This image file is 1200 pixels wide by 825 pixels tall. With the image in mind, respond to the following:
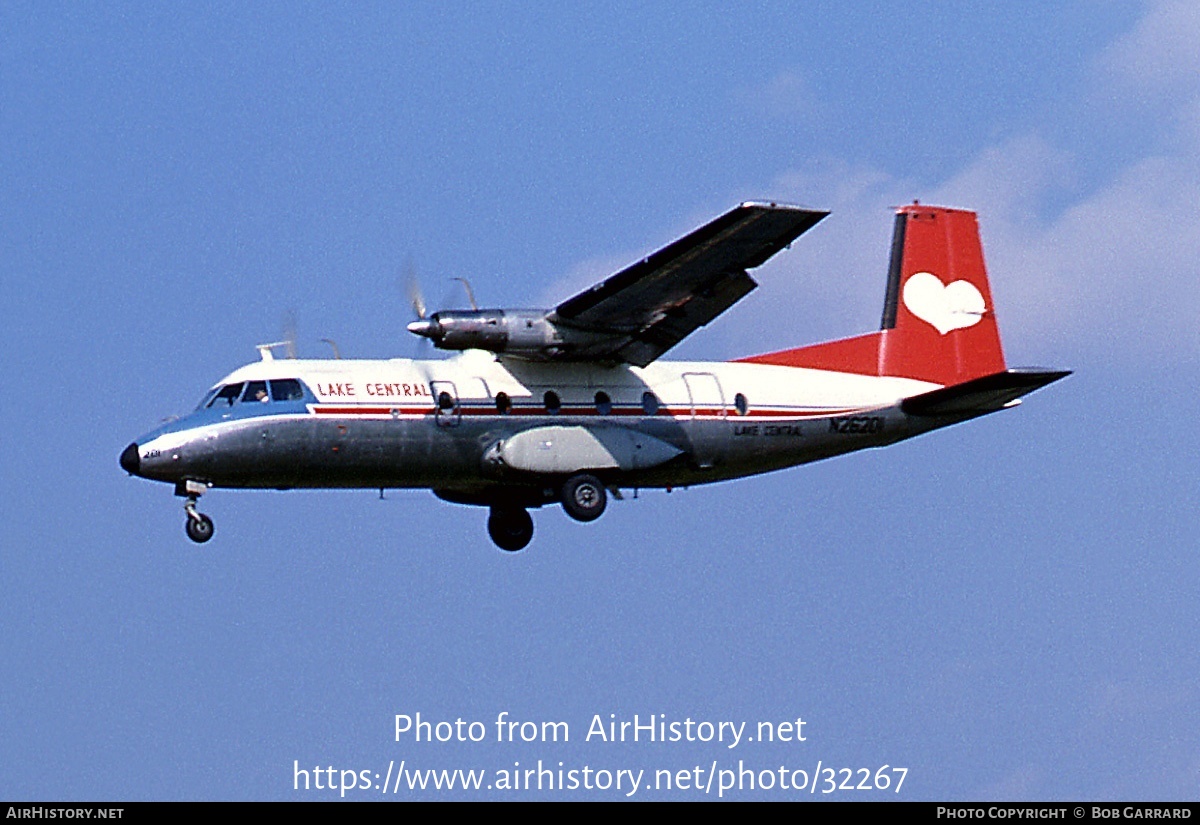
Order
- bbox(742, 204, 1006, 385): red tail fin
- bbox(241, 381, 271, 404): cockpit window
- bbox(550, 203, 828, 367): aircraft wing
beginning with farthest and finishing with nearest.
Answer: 1. bbox(742, 204, 1006, 385): red tail fin
2. bbox(241, 381, 271, 404): cockpit window
3. bbox(550, 203, 828, 367): aircraft wing

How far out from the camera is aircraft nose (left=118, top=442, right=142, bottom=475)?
2480cm

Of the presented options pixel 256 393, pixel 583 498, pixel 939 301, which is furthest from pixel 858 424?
pixel 256 393

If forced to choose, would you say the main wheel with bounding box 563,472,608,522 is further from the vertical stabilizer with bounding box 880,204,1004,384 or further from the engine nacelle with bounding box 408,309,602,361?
the vertical stabilizer with bounding box 880,204,1004,384

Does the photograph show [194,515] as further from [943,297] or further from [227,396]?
[943,297]

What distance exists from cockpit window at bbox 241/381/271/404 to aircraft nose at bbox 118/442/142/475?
1.30 meters

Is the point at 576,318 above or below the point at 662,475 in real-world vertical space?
above

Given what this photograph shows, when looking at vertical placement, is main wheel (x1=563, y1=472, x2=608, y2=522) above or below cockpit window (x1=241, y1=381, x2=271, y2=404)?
below

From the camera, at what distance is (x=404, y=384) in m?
25.7

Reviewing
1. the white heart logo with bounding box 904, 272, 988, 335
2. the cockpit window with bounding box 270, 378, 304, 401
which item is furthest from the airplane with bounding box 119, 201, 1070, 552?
the white heart logo with bounding box 904, 272, 988, 335

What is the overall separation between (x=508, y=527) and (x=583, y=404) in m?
2.05
